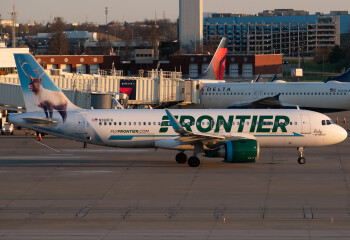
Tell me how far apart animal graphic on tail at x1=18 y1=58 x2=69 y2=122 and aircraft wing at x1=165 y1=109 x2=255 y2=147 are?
684cm

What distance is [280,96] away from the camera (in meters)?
73.5

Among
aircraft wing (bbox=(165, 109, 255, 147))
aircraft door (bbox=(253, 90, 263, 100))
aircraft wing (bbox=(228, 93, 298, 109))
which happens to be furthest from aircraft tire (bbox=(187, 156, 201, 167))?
aircraft door (bbox=(253, 90, 263, 100))

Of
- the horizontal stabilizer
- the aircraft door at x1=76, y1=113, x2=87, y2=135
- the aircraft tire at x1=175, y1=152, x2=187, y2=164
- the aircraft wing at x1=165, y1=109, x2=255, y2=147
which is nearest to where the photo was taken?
the aircraft wing at x1=165, y1=109, x2=255, y2=147

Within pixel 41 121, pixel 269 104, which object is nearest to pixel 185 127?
pixel 41 121

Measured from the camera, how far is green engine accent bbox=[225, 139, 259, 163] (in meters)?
43.2

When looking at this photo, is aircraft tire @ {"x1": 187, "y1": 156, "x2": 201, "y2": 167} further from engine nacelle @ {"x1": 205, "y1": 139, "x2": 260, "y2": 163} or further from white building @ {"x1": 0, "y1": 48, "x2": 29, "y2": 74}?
white building @ {"x1": 0, "y1": 48, "x2": 29, "y2": 74}

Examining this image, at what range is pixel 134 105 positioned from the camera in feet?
238

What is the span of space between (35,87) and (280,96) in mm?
31715

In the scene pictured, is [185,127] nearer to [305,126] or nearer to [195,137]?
[195,137]

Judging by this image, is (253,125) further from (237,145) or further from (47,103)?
(47,103)

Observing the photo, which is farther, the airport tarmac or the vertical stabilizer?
the vertical stabilizer

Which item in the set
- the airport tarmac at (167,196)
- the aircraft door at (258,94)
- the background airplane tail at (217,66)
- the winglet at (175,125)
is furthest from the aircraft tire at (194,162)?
the background airplane tail at (217,66)

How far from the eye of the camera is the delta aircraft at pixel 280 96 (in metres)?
72.8

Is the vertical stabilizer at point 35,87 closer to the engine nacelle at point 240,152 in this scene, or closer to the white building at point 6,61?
the engine nacelle at point 240,152
